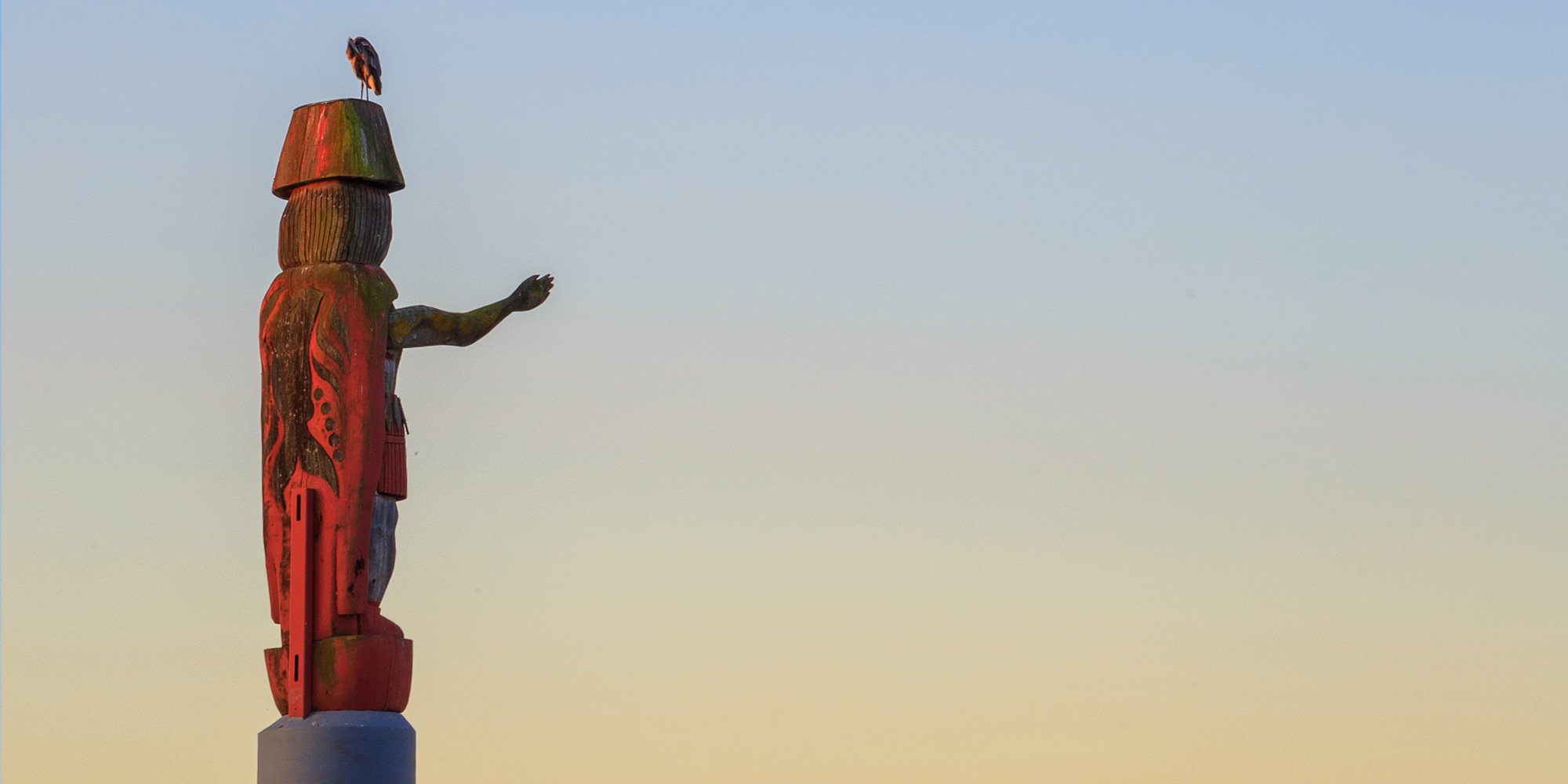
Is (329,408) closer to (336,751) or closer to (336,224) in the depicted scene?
(336,224)

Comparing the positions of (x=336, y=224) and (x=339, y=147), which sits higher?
(x=339, y=147)

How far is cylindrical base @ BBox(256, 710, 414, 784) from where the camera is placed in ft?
98.9

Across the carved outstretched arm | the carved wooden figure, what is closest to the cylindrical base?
the carved wooden figure

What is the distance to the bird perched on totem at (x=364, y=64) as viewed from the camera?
106 ft

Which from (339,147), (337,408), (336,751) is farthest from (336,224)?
(336,751)

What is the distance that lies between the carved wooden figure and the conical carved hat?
2 centimetres

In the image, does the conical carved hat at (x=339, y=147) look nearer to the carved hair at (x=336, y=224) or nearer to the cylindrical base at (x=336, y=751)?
the carved hair at (x=336, y=224)

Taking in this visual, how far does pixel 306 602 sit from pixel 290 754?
5.13 feet

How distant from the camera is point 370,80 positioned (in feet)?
106

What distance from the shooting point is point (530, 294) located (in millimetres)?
32062

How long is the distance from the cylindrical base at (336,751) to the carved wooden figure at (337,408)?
210 millimetres

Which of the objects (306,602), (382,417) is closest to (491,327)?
(382,417)

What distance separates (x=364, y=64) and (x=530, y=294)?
10.2ft

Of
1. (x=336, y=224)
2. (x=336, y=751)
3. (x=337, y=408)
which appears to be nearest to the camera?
(x=336, y=751)
